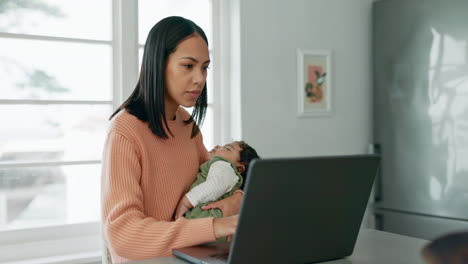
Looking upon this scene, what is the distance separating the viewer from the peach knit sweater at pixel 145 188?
118 cm

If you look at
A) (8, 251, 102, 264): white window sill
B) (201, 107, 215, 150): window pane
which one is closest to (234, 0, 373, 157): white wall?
(201, 107, 215, 150): window pane

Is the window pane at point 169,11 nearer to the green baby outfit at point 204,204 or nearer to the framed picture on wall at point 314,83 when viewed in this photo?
the framed picture on wall at point 314,83

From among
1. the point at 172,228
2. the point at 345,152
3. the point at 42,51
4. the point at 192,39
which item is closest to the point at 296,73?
the point at 345,152

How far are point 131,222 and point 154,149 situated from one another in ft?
1.00

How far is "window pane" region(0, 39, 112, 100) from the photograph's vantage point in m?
2.25

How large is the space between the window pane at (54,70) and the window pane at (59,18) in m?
0.05

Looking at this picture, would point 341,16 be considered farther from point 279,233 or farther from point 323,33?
point 279,233

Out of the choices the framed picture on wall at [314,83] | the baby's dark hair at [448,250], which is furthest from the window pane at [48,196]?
the baby's dark hair at [448,250]

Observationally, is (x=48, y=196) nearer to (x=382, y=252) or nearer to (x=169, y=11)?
(x=169, y=11)

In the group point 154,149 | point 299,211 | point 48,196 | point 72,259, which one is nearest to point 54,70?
point 48,196

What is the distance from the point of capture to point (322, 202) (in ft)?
3.27

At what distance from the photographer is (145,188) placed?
1427 millimetres

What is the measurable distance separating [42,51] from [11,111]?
30 centimetres

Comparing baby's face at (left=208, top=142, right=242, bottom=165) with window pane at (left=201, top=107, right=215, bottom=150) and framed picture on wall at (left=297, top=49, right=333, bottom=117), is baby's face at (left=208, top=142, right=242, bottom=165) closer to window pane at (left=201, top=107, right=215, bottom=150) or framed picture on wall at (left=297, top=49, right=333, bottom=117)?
window pane at (left=201, top=107, right=215, bottom=150)
